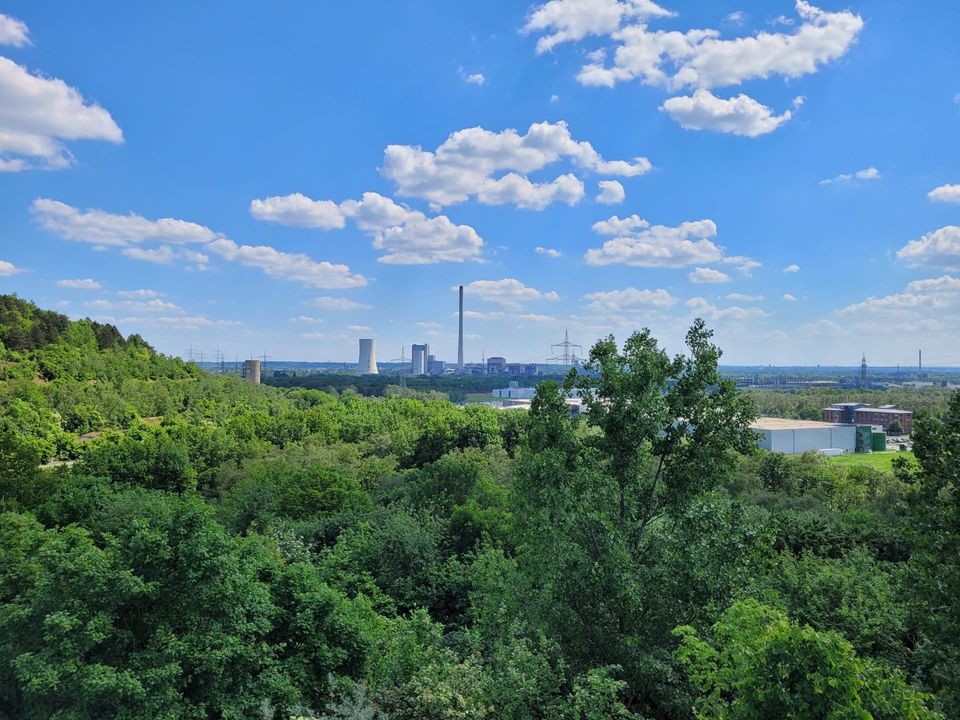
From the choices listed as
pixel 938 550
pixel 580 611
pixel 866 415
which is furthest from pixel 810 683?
pixel 866 415

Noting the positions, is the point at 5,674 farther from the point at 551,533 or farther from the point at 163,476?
the point at 163,476

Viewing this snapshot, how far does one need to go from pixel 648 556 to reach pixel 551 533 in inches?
80.5

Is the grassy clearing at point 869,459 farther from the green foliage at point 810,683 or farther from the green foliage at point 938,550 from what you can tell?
the green foliage at point 810,683

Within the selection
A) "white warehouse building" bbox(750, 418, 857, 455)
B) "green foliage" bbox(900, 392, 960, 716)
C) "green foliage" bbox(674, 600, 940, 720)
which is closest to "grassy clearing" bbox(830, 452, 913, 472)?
"white warehouse building" bbox(750, 418, 857, 455)

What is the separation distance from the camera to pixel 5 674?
43.4 ft

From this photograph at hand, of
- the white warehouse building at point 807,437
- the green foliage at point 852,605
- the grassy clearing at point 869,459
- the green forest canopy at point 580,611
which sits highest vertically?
the green forest canopy at point 580,611

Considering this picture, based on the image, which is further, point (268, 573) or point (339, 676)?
point (268, 573)

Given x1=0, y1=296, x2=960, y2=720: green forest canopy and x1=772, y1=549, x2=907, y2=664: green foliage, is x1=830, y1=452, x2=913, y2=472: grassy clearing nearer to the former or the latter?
x1=772, y1=549, x2=907, y2=664: green foliage

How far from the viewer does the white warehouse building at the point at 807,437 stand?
81375 mm

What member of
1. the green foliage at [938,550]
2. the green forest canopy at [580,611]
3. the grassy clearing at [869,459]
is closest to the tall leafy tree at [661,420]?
the green forest canopy at [580,611]

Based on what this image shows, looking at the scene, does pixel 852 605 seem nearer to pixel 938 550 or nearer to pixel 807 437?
pixel 938 550

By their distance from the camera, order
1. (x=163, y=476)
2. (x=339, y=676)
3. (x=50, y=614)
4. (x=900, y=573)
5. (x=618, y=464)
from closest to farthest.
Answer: (x=900, y=573) → (x=50, y=614) → (x=618, y=464) → (x=339, y=676) → (x=163, y=476)

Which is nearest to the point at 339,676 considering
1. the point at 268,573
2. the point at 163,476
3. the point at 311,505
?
the point at 268,573

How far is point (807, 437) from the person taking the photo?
277 ft
